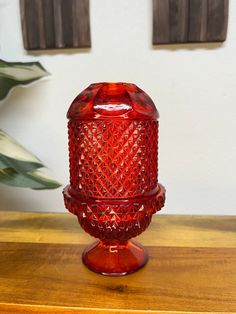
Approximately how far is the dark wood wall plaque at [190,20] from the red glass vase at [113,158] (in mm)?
347

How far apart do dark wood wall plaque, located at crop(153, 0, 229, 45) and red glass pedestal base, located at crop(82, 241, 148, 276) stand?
49 centimetres

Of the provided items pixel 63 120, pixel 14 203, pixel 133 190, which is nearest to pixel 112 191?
pixel 133 190

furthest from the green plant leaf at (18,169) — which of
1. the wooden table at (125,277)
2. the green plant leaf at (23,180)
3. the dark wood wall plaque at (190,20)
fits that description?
the dark wood wall plaque at (190,20)

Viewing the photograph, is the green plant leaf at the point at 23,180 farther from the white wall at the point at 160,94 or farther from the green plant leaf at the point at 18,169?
the white wall at the point at 160,94

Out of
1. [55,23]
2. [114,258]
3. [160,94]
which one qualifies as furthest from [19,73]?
[114,258]

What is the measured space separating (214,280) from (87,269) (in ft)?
0.66

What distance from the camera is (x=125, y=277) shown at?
49 cm

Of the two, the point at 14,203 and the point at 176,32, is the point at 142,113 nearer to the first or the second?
the point at 176,32

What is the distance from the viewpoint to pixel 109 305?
1.38 feet

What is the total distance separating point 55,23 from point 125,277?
1.99ft

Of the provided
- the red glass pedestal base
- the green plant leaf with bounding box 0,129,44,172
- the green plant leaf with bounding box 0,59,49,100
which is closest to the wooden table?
the red glass pedestal base

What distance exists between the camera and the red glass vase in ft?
1.45

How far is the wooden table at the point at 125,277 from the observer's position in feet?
1.39

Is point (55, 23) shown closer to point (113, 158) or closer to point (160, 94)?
point (160, 94)
